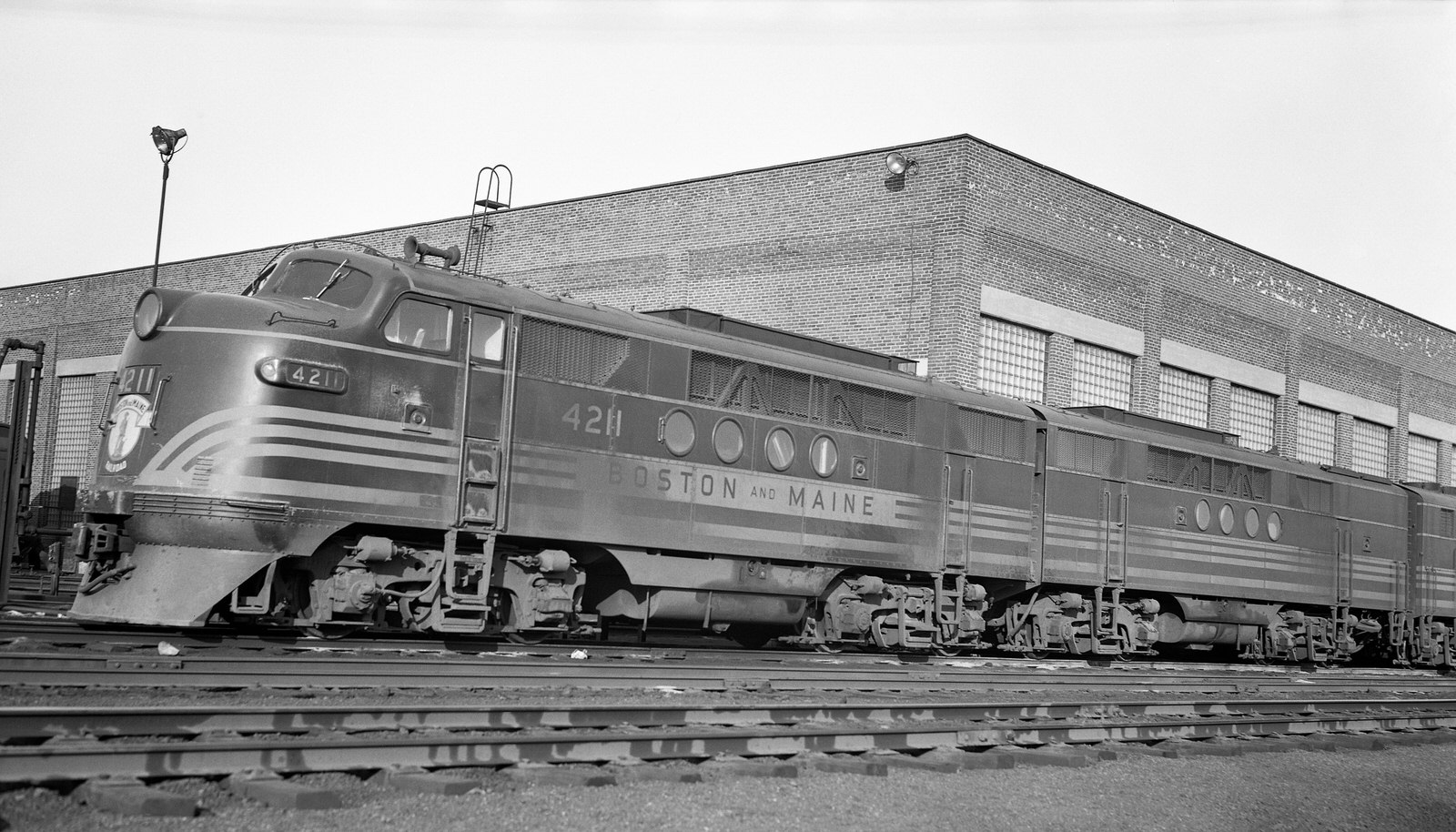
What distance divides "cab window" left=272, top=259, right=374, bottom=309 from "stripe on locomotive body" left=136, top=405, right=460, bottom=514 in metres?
1.35

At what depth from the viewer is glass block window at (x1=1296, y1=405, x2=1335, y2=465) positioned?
125 ft

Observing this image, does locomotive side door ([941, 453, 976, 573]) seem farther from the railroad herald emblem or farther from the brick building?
the railroad herald emblem

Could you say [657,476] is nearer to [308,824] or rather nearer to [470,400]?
[470,400]

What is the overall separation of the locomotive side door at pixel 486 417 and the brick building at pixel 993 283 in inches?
408

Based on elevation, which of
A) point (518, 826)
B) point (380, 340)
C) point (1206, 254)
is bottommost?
point (518, 826)

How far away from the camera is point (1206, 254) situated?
3422 centimetres

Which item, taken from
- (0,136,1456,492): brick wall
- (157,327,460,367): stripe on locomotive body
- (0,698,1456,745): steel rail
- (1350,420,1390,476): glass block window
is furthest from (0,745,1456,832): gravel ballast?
(1350,420,1390,476): glass block window

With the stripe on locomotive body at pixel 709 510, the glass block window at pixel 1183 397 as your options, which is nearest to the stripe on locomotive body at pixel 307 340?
the stripe on locomotive body at pixel 709 510

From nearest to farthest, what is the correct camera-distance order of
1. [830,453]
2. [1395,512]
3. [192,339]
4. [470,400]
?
[192,339]
[470,400]
[830,453]
[1395,512]

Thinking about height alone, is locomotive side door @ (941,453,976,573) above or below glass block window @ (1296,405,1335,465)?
below

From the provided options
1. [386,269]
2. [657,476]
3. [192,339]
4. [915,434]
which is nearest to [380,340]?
[386,269]

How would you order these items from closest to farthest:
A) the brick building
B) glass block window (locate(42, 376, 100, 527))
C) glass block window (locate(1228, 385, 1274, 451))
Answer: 1. the brick building
2. glass block window (locate(1228, 385, 1274, 451))
3. glass block window (locate(42, 376, 100, 527))

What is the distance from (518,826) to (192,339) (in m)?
7.33

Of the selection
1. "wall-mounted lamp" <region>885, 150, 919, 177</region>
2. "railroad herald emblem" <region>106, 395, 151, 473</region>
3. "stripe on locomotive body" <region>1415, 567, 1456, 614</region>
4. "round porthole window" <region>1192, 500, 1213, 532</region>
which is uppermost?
"wall-mounted lamp" <region>885, 150, 919, 177</region>
